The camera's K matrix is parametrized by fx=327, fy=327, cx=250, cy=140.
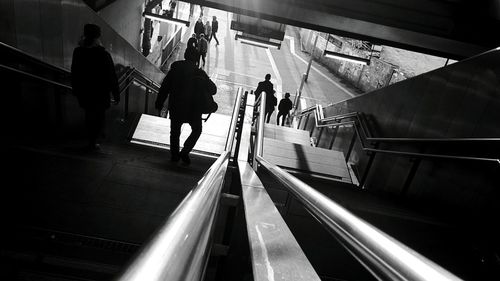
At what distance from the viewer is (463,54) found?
762cm

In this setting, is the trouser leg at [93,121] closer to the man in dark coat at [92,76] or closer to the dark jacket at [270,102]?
the man in dark coat at [92,76]

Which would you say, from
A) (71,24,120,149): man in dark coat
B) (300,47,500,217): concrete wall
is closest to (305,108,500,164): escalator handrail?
(300,47,500,217): concrete wall

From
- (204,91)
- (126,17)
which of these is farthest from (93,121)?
(126,17)

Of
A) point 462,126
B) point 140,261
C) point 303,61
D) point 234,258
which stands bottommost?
point 303,61

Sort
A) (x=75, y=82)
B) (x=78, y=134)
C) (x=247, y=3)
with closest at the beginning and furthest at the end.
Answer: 1. (x=75, y=82)
2. (x=78, y=134)
3. (x=247, y=3)

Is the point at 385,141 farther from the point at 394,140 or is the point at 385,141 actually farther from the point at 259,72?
the point at 259,72

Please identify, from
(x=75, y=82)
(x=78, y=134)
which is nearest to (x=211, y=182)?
(x=75, y=82)

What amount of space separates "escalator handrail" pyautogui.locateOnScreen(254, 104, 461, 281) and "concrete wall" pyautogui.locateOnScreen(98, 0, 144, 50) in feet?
21.9

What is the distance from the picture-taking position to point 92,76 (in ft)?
11.4

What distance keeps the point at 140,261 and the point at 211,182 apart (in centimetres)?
70

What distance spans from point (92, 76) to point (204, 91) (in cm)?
119

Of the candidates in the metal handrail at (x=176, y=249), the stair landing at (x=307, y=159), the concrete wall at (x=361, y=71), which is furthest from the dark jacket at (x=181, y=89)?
the concrete wall at (x=361, y=71)

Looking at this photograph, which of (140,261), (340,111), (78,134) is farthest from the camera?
(340,111)

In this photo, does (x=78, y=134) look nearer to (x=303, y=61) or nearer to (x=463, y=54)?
(x=463, y=54)
